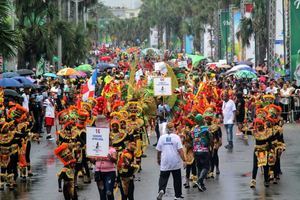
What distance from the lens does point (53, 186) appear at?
68.7 ft

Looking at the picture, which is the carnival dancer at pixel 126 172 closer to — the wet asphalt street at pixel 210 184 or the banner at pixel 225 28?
the wet asphalt street at pixel 210 184

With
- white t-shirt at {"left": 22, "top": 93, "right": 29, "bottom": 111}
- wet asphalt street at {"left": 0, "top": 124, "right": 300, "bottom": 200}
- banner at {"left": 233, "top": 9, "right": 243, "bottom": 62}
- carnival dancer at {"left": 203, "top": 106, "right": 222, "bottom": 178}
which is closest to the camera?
wet asphalt street at {"left": 0, "top": 124, "right": 300, "bottom": 200}

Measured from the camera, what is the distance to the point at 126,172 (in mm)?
17219

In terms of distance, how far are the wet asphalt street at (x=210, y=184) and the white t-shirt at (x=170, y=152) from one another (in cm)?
115

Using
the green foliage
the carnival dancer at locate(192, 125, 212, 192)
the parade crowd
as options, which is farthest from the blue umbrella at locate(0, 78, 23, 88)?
the green foliage

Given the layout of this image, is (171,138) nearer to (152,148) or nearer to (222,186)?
(222,186)

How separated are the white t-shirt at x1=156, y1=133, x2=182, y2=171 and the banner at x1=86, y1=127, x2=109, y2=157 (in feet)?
6.79

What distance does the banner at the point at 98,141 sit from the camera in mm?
16125

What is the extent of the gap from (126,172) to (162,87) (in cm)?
1333

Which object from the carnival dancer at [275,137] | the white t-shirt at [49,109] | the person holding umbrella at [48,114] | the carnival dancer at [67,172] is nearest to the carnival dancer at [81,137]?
the carnival dancer at [67,172]

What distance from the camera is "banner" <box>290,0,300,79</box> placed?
1581 inches

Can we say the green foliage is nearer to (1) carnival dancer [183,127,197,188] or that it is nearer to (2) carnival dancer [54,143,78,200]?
(1) carnival dancer [183,127,197,188]

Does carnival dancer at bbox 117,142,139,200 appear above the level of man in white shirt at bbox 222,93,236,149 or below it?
below

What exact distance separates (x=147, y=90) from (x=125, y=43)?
168156 mm
